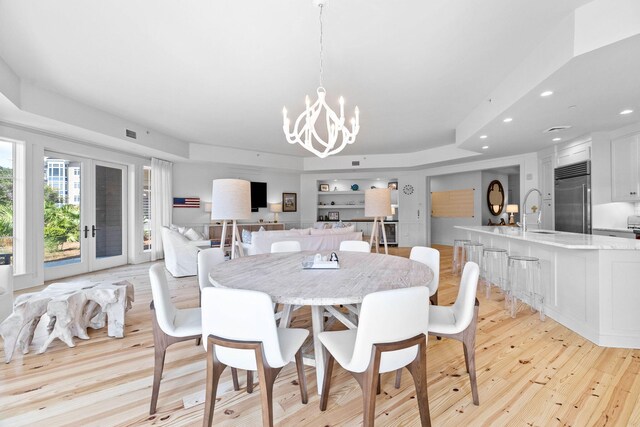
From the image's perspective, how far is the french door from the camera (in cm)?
493

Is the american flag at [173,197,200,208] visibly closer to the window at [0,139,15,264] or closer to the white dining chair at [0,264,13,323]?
the window at [0,139,15,264]

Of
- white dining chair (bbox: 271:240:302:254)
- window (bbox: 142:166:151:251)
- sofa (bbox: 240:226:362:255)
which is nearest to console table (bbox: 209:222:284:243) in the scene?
window (bbox: 142:166:151:251)

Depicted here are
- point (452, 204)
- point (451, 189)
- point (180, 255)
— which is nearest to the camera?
point (180, 255)

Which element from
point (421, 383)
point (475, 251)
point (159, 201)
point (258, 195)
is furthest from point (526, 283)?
point (159, 201)

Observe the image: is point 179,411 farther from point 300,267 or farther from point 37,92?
point 37,92

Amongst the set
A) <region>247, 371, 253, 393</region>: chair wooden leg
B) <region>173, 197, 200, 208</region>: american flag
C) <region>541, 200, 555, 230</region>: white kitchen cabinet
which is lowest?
<region>247, 371, 253, 393</region>: chair wooden leg

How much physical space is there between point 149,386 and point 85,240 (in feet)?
15.3

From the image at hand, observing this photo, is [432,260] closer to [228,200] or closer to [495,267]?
[228,200]

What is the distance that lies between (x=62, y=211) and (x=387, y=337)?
6058 millimetres

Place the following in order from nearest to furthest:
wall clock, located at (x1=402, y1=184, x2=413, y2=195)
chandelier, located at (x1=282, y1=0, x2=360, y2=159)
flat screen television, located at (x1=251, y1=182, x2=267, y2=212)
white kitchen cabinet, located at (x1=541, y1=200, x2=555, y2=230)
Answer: chandelier, located at (x1=282, y1=0, x2=360, y2=159) → white kitchen cabinet, located at (x1=541, y1=200, x2=555, y2=230) → flat screen television, located at (x1=251, y1=182, x2=267, y2=212) → wall clock, located at (x1=402, y1=184, x2=413, y2=195)

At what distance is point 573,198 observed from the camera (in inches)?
198

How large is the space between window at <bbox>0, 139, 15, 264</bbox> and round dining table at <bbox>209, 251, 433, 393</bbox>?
419 centimetres

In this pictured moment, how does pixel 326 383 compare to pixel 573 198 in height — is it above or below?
below

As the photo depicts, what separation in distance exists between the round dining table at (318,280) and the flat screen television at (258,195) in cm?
616
